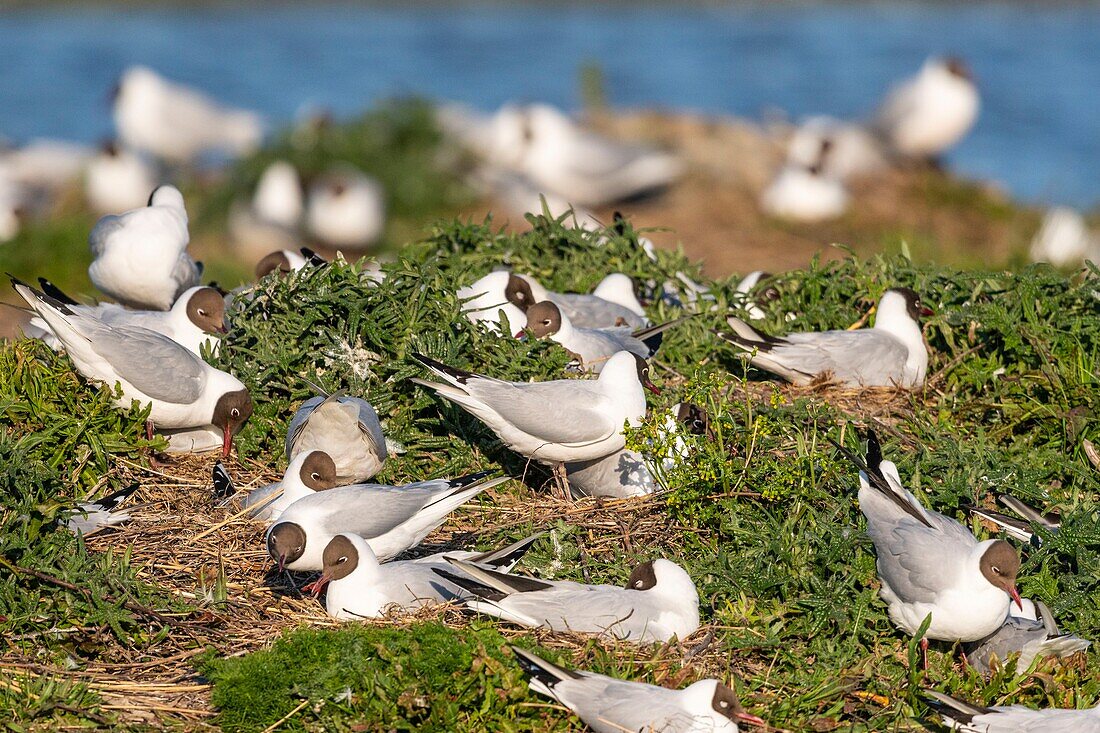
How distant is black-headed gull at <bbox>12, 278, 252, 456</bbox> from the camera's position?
21.5ft

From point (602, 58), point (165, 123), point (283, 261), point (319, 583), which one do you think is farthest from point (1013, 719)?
point (602, 58)

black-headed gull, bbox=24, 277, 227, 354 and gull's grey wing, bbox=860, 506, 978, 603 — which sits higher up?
gull's grey wing, bbox=860, 506, 978, 603

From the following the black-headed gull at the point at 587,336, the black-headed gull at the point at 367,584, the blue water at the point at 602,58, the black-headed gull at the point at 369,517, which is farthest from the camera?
the blue water at the point at 602,58

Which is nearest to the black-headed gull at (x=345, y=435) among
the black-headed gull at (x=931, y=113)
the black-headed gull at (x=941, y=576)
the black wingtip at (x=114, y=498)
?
the black wingtip at (x=114, y=498)

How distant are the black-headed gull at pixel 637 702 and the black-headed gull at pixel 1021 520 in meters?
1.76

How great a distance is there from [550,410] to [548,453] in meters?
0.23

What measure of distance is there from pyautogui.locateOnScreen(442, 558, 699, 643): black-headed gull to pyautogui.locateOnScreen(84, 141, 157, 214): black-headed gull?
12541 mm

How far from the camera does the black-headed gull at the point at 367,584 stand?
5.37 m

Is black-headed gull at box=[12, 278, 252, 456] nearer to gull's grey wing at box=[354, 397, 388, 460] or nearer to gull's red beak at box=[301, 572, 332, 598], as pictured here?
gull's grey wing at box=[354, 397, 388, 460]

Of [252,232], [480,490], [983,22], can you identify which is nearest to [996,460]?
[480,490]

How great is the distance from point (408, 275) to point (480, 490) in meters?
1.64

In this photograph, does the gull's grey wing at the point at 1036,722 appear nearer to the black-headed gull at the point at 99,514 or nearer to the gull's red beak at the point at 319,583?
the gull's red beak at the point at 319,583

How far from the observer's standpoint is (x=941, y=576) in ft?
17.2

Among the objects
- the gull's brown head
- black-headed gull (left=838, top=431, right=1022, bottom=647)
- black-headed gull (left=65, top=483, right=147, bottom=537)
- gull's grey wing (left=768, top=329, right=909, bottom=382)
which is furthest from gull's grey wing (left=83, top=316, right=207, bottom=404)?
the gull's brown head
